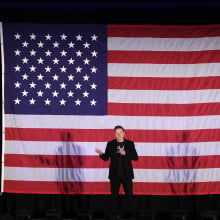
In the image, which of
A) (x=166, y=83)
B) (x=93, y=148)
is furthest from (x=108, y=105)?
(x=166, y=83)

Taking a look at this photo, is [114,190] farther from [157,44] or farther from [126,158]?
[157,44]

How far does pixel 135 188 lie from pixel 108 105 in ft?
4.45

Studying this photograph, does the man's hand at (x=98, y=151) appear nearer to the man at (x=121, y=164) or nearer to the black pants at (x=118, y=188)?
the man at (x=121, y=164)

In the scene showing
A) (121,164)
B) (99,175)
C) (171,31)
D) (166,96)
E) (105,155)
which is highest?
(171,31)

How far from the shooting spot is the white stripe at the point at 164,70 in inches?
271

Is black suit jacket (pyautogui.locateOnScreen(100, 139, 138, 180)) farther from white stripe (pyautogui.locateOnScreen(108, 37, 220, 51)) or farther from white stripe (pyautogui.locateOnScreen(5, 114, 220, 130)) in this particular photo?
white stripe (pyautogui.locateOnScreen(108, 37, 220, 51))

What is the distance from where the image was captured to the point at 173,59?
6.93 m

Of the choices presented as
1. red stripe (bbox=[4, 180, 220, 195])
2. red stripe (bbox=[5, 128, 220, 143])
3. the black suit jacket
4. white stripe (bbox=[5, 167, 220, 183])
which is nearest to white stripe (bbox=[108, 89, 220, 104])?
red stripe (bbox=[5, 128, 220, 143])

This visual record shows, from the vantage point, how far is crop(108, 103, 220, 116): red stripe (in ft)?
22.5

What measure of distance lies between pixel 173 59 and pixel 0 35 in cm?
277

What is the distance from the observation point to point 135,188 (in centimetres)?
682

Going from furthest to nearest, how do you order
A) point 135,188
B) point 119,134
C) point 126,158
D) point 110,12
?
1. point 110,12
2. point 135,188
3. point 119,134
4. point 126,158

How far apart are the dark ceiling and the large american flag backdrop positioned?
0.47 feet

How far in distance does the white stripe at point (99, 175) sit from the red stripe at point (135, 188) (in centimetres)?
6
